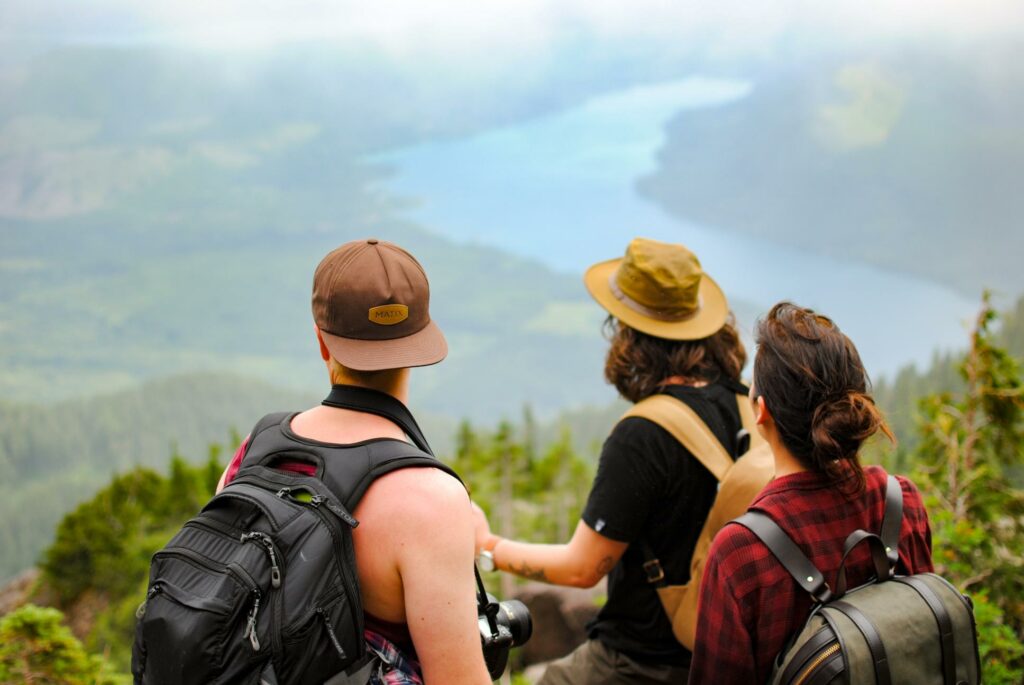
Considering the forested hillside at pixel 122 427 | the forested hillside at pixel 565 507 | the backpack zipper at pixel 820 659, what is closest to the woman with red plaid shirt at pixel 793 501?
the backpack zipper at pixel 820 659

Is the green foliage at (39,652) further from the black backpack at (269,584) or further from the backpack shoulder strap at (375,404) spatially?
the backpack shoulder strap at (375,404)

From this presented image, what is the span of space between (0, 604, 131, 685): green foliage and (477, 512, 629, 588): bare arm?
161 centimetres

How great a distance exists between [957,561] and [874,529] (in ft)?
7.73

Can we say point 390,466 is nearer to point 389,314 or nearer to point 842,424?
point 389,314

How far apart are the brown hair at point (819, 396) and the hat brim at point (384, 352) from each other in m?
0.84

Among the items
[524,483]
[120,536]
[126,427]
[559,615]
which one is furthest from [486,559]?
[126,427]

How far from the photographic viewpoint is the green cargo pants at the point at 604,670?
2.91 meters

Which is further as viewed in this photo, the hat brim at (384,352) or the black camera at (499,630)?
the black camera at (499,630)

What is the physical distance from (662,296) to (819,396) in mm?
996

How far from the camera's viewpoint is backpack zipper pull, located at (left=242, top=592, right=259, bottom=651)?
5.67 feet

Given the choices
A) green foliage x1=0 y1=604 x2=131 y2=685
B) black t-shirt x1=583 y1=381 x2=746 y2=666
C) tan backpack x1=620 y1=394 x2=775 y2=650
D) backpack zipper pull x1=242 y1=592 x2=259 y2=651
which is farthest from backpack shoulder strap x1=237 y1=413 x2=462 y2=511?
green foliage x1=0 y1=604 x2=131 y2=685

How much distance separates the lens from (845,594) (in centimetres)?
207

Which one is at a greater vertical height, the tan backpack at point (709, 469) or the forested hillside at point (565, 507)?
the tan backpack at point (709, 469)

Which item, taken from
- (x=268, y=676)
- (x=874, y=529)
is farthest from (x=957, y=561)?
(x=268, y=676)
